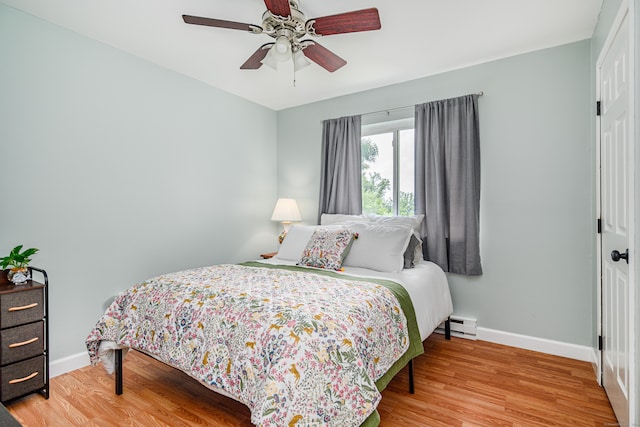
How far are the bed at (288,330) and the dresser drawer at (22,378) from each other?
1.00 ft

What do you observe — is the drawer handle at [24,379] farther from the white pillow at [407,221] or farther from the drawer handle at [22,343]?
the white pillow at [407,221]

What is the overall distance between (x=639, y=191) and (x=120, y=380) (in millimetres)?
3132

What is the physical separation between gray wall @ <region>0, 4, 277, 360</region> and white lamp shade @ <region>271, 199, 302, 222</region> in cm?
60

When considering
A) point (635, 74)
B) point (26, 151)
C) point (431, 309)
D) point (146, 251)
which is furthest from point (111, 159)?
point (635, 74)

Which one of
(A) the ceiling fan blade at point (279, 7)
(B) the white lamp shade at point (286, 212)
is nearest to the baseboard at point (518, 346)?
(B) the white lamp shade at point (286, 212)

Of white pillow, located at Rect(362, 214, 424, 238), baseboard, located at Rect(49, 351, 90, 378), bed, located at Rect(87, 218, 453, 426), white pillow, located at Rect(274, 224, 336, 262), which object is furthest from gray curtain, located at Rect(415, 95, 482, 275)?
baseboard, located at Rect(49, 351, 90, 378)

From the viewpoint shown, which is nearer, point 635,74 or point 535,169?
point 635,74

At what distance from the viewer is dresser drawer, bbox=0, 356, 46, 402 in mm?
2048

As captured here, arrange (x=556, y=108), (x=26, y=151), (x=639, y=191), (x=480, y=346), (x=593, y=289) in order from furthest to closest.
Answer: (x=480, y=346)
(x=556, y=108)
(x=593, y=289)
(x=26, y=151)
(x=639, y=191)

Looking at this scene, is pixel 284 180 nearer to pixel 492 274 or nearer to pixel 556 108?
pixel 492 274

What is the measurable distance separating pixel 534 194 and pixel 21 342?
13.2 ft

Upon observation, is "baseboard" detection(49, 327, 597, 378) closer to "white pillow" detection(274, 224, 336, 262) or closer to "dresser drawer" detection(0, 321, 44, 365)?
"dresser drawer" detection(0, 321, 44, 365)

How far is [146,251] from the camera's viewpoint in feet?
10.3

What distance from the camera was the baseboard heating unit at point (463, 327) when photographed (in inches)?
126
